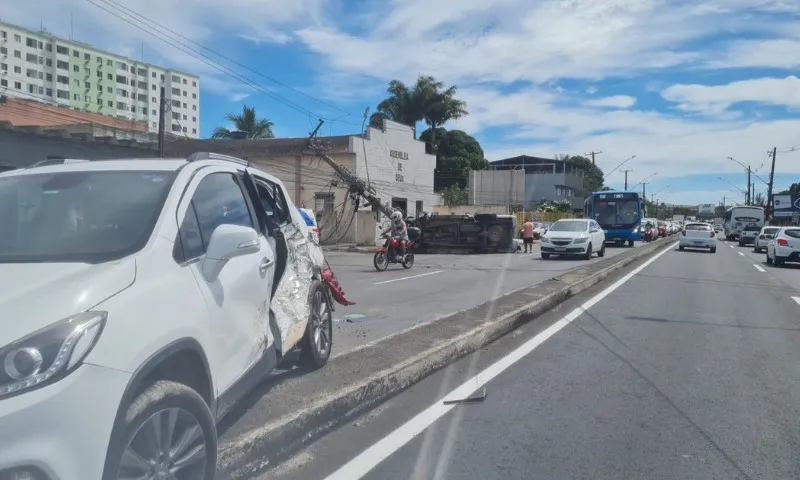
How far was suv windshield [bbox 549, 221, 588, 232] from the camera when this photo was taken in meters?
25.4

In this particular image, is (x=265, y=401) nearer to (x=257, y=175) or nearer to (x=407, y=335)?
(x=257, y=175)

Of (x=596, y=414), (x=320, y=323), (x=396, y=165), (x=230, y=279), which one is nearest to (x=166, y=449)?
(x=230, y=279)

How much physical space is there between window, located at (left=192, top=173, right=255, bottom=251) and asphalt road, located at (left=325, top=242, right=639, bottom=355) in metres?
2.87

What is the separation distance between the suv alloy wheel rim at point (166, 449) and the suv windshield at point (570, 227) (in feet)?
77.0

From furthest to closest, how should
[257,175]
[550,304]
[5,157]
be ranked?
[5,157]
[550,304]
[257,175]

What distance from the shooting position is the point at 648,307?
11.6m

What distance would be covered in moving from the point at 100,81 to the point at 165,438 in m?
57.0

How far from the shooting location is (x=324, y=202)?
3762 centimetres

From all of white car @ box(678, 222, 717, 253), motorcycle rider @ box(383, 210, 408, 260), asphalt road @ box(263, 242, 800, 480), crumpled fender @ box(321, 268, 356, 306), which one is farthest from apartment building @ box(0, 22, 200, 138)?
asphalt road @ box(263, 242, 800, 480)

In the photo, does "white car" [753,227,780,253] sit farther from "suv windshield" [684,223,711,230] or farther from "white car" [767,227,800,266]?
"white car" [767,227,800,266]

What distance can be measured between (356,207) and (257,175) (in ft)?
102

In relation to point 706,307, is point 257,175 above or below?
above

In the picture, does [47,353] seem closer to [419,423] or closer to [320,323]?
[419,423]

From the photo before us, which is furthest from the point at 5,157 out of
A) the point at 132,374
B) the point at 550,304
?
the point at 132,374
